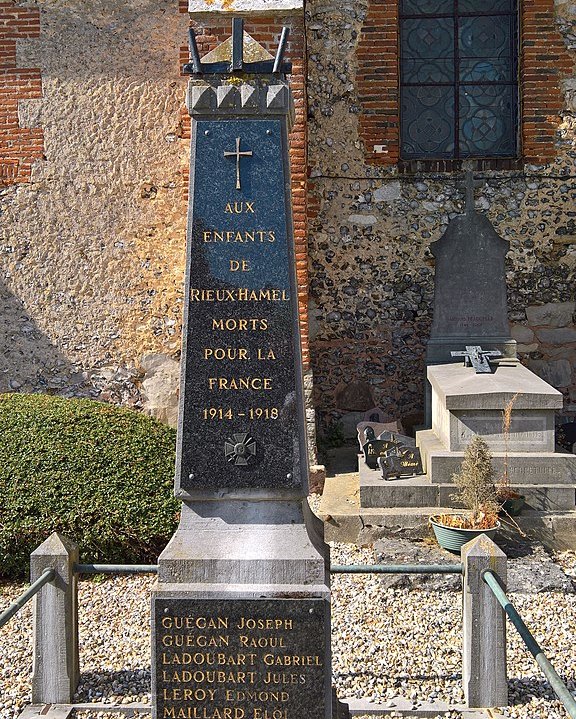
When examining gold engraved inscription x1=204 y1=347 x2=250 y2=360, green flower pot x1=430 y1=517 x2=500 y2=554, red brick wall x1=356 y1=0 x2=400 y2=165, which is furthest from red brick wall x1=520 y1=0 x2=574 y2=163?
gold engraved inscription x1=204 y1=347 x2=250 y2=360

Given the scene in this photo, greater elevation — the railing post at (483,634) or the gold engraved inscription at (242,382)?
the gold engraved inscription at (242,382)

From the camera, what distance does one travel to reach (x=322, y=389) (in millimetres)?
9164

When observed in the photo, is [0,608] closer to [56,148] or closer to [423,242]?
[56,148]

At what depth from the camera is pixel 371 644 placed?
4457 mm

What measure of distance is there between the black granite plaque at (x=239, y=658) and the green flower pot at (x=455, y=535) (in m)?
2.46

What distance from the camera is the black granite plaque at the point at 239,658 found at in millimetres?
3207

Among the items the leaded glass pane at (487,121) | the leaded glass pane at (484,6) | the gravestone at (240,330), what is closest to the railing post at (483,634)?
the gravestone at (240,330)

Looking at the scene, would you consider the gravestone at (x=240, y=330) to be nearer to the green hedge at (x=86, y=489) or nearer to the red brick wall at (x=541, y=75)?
the green hedge at (x=86, y=489)

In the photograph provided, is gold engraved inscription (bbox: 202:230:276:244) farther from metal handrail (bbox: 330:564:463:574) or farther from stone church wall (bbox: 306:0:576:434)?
stone church wall (bbox: 306:0:576:434)

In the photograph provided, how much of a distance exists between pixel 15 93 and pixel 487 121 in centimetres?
527

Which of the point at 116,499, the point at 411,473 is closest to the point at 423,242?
the point at 411,473

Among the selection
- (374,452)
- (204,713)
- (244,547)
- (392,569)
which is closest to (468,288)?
(374,452)

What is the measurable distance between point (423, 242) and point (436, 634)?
5.44 meters

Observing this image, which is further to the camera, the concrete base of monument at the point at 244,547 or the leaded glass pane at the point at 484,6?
the leaded glass pane at the point at 484,6
